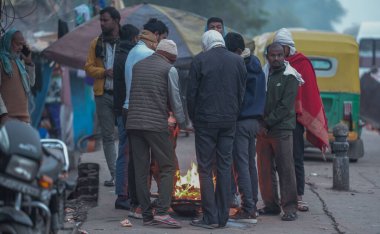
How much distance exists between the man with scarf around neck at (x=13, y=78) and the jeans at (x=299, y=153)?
10.1ft

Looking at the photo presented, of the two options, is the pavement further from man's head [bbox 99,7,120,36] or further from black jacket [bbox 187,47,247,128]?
man's head [bbox 99,7,120,36]

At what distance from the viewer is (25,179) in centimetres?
643

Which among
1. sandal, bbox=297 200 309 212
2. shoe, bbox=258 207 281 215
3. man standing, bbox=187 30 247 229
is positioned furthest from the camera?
sandal, bbox=297 200 309 212

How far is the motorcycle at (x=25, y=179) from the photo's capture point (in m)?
6.41

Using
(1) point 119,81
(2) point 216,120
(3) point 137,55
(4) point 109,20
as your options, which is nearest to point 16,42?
(1) point 119,81

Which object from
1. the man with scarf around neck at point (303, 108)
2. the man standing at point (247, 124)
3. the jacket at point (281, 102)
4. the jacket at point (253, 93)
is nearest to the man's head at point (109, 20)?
the man standing at point (247, 124)

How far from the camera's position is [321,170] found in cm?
1606

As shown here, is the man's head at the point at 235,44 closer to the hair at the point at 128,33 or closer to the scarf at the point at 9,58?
the hair at the point at 128,33

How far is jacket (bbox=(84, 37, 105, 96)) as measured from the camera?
1123 centimetres

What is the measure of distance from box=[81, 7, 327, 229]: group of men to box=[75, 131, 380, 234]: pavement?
17 centimetres

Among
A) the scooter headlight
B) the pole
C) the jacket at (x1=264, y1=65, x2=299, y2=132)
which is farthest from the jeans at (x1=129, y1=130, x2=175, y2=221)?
the pole

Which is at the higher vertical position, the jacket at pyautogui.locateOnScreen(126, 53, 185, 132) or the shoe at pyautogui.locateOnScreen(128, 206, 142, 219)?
the jacket at pyautogui.locateOnScreen(126, 53, 185, 132)

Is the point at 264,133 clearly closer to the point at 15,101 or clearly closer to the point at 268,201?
the point at 268,201

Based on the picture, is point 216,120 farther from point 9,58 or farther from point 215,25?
point 9,58
